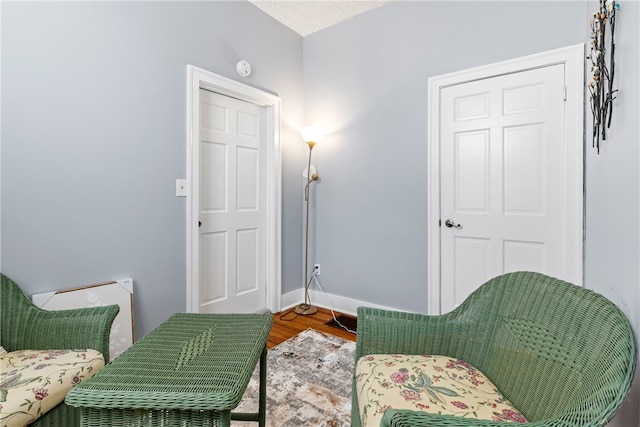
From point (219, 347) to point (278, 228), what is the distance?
6.62 ft

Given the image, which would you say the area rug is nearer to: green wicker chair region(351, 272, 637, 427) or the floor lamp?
green wicker chair region(351, 272, 637, 427)

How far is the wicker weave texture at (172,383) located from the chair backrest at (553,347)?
86 centimetres

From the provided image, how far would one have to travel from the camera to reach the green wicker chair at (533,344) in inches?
29.4

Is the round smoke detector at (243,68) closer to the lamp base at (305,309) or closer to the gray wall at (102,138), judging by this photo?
the gray wall at (102,138)

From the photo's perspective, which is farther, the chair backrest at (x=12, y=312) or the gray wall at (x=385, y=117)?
the gray wall at (x=385, y=117)

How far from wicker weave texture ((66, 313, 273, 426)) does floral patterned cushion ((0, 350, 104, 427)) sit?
0.32 m

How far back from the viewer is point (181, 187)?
2.36 metres

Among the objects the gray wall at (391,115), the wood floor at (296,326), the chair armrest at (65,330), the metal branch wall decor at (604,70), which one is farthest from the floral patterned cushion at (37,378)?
the metal branch wall decor at (604,70)

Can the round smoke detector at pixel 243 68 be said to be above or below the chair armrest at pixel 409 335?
above

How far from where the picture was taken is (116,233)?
2035 mm

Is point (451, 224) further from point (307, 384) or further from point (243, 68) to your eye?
point (243, 68)

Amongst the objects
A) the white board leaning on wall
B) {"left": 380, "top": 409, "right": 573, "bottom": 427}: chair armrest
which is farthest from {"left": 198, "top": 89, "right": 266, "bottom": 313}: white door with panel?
{"left": 380, "top": 409, "right": 573, "bottom": 427}: chair armrest

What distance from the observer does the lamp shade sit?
10.3 feet

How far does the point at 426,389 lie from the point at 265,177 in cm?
242
